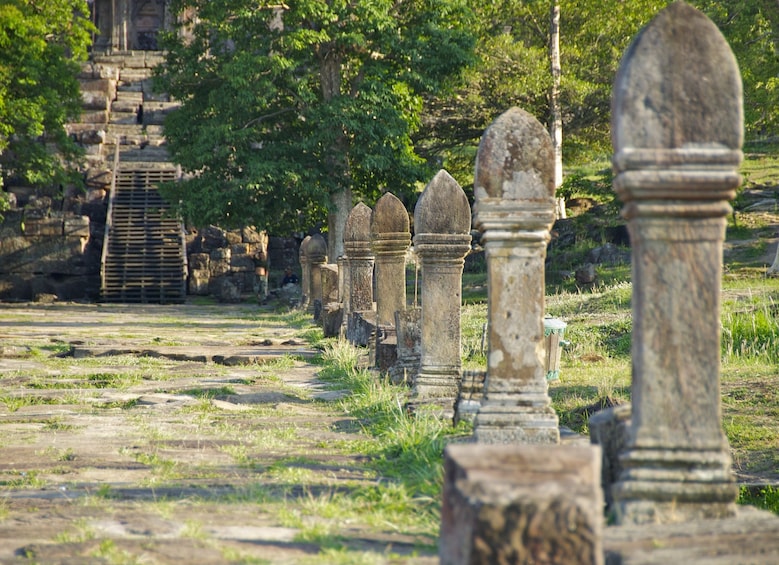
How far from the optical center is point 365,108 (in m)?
22.2

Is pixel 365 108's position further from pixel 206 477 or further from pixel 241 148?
pixel 206 477

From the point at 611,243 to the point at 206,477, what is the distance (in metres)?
20.1

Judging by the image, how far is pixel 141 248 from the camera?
3011 centimetres

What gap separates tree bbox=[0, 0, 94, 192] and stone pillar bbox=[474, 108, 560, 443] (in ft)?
55.0

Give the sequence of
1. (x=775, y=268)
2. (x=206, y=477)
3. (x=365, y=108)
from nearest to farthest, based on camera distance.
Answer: (x=206, y=477) → (x=775, y=268) → (x=365, y=108)

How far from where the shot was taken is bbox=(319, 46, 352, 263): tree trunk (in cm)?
2292

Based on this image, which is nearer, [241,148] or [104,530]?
[104,530]

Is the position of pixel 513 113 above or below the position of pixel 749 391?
above

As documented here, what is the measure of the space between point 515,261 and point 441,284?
7.52 ft

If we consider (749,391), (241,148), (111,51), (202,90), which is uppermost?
(111,51)

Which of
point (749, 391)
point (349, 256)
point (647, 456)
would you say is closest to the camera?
point (647, 456)

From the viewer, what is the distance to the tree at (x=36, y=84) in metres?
21.5

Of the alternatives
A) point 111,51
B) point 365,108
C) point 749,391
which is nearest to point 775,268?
point 365,108

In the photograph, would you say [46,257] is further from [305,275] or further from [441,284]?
[441,284]
